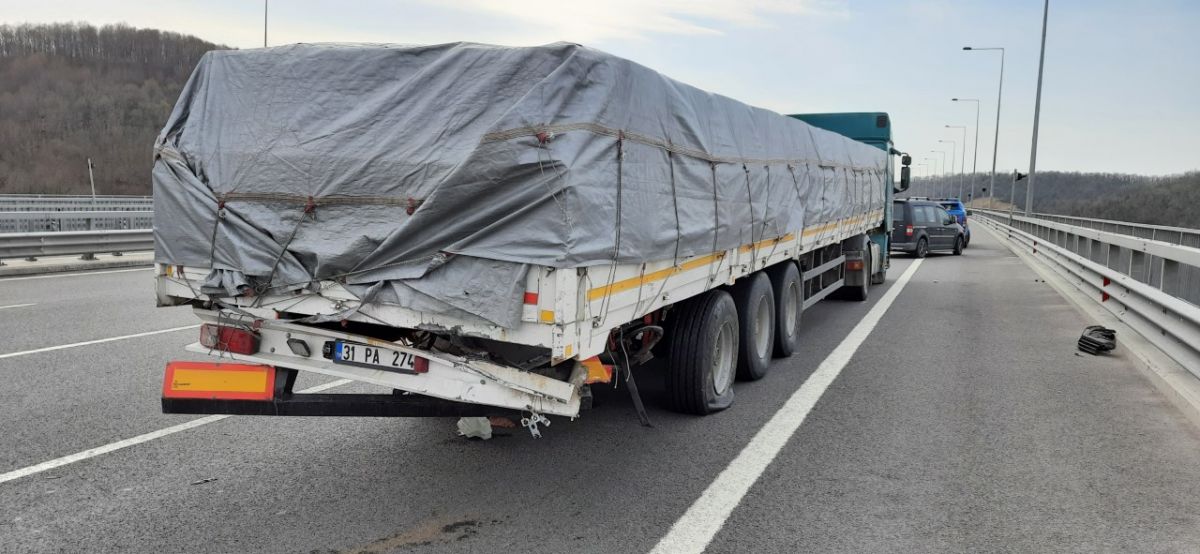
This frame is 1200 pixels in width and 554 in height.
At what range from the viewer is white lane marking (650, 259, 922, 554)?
159 inches

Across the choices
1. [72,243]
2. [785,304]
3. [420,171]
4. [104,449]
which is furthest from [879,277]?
[72,243]

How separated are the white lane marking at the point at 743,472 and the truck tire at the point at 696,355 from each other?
0.49 m

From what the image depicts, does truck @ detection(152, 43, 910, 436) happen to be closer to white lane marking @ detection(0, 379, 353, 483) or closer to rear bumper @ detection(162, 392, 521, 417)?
rear bumper @ detection(162, 392, 521, 417)

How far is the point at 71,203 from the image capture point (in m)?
39.8

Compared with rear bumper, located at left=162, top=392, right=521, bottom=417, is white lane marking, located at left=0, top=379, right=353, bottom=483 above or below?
below

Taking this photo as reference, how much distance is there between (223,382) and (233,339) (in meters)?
0.24

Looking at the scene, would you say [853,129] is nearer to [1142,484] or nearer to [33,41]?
[1142,484]

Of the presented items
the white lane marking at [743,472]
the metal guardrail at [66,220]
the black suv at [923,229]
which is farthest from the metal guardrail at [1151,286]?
the metal guardrail at [66,220]

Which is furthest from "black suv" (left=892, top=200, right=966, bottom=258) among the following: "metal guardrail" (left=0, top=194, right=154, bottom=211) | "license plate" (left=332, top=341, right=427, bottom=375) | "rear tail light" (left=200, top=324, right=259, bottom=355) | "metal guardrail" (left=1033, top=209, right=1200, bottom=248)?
"metal guardrail" (left=0, top=194, right=154, bottom=211)

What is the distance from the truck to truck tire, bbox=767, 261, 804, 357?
121 inches

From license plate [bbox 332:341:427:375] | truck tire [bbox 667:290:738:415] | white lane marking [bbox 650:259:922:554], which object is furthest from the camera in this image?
truck tire [bbox 667:290:738:415]

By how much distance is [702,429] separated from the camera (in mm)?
5887

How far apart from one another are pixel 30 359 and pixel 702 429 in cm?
623

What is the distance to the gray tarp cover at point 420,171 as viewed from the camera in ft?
13.6
